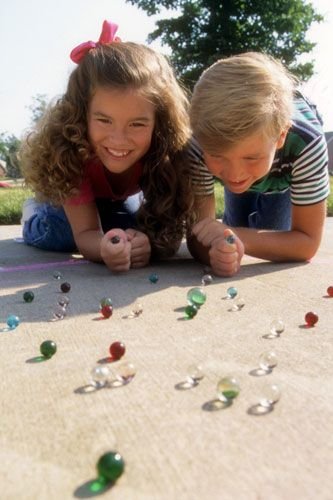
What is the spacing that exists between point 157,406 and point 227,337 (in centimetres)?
34

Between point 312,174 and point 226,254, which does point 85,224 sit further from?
point 312,174

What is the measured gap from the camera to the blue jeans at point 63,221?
233cm

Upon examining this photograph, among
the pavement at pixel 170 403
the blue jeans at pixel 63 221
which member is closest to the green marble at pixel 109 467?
the pavement at pixel 170 403

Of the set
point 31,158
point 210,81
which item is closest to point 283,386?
point 210,81

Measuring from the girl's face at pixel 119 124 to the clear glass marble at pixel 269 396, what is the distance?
46.6 inches

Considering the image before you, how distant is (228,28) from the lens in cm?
1280

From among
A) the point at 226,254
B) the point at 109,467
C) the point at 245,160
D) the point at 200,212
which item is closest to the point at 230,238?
the point at 226,254

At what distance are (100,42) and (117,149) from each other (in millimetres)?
408

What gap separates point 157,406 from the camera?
0.73m

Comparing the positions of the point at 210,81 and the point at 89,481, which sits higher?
the point at 210,81

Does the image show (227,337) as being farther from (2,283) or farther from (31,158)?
(31,158)

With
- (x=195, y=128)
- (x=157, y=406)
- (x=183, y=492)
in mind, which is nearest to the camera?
(x=183, y=492)

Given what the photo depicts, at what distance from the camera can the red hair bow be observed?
6.10 ft

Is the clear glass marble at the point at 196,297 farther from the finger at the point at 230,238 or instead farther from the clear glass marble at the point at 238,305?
the finger at the point at 230,238
